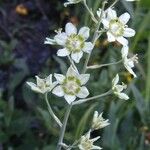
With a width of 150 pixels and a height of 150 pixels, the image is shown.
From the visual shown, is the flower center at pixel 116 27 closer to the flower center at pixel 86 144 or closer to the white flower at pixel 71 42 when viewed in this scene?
the white flower at pixel 71 42

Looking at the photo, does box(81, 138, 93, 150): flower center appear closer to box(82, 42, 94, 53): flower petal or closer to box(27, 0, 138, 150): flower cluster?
box(27, 0, 138, 150): flower cluster

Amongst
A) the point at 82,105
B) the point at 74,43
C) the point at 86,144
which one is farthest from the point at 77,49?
the point at 82,105

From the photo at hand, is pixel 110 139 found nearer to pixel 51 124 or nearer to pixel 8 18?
pixel 51 124

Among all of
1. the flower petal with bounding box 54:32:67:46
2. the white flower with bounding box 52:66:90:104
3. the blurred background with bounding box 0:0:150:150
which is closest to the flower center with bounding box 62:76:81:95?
the white flower with bounding box 52:66:90:104

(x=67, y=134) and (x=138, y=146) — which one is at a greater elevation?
(x=67, y=134)

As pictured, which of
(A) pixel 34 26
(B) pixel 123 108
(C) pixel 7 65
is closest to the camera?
(B) pixel 123 108

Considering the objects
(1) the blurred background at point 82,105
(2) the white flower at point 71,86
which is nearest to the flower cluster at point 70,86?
(2) the white flower at point 71,86

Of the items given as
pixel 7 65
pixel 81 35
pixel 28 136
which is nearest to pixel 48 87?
pixel 81 35
